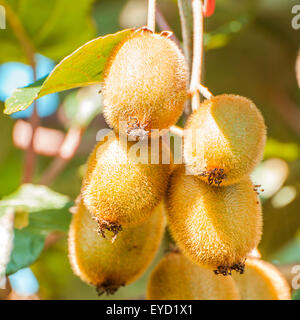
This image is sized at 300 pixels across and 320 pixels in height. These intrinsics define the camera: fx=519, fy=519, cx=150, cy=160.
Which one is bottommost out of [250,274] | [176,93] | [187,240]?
[250,274]

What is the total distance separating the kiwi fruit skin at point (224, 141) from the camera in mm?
805

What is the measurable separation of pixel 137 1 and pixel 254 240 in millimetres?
1220

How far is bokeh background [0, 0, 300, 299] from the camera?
1487 mm

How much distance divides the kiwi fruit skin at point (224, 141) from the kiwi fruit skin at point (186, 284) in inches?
8.2

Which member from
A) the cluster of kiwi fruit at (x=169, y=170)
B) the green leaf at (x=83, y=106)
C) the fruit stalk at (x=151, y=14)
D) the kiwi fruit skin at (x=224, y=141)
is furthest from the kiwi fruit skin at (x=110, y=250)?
the green leaf at (x=83, y=106)

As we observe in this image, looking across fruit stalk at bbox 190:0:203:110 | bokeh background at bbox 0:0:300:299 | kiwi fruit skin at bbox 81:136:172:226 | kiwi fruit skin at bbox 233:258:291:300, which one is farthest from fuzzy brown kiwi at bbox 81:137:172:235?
bokeh background at bbox 0:0:300:299

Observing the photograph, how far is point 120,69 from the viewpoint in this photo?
2.62 ft

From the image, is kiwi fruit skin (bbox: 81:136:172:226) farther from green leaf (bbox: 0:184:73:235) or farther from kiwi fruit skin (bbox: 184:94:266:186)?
green leaf (bbox: 0:184:73:235)

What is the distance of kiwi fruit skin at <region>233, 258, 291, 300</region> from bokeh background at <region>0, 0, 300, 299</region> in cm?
31

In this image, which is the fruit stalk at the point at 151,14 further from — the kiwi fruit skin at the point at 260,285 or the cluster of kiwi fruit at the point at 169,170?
the kiwi fruit skin at the point at 260,285

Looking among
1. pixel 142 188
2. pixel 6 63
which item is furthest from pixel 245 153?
pixel 6 63

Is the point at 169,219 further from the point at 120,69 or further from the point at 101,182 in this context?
the point at 120,69

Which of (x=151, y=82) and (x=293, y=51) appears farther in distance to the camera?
(x=293, y=51)

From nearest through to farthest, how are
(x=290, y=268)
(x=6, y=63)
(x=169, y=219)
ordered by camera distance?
(x=169, y=219) → (x=290, y=268) → (x=6, y=63)
